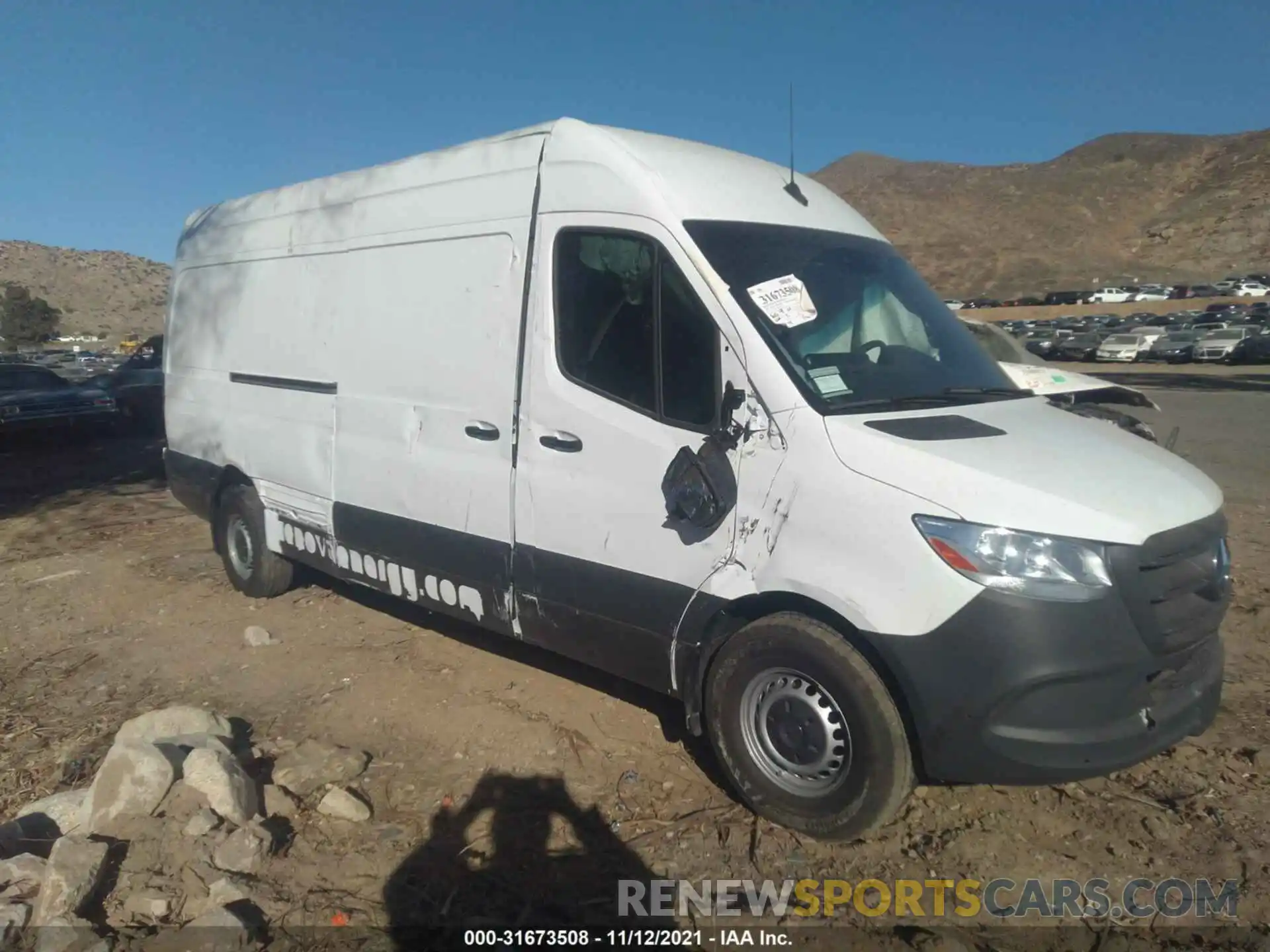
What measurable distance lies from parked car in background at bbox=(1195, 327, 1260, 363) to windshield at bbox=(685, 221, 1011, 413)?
117 feet

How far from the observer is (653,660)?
3.93m

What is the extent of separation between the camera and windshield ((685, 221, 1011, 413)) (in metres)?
3.61

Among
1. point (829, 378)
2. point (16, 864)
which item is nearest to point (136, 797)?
point (16, 864)

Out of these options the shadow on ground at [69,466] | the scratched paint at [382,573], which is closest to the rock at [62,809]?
the scratched paint at [382,573]

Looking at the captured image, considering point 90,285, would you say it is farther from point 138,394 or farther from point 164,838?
point 164,838

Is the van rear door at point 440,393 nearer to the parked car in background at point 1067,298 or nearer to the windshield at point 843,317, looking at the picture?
the windshield at point 843,317

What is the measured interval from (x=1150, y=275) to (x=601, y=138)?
299 ft

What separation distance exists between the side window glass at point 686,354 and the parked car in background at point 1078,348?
39540 millimetres

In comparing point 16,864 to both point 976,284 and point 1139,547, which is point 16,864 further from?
point 976,284

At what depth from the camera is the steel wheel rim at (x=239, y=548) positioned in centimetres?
658

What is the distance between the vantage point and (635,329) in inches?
154

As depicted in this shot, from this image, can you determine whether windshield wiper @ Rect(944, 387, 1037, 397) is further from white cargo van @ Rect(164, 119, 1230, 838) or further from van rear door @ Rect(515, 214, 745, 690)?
van rear door @ Rect(515, 214, 745, 690)

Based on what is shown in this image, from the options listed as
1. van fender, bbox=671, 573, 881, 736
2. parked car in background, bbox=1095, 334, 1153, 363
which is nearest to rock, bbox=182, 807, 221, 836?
van fender, bbox=671, 573, 881, 736

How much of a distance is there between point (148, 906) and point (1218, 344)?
129 ft
